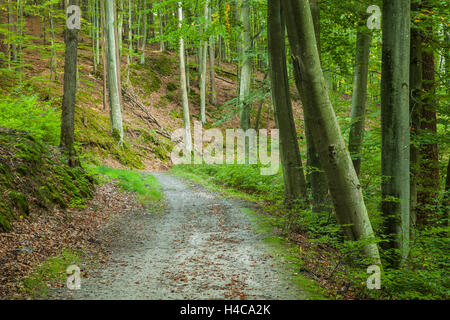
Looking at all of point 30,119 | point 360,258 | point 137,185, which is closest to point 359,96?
point 360,258

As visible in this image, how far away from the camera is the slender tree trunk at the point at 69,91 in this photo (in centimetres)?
903

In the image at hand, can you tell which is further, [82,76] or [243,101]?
[82,76]

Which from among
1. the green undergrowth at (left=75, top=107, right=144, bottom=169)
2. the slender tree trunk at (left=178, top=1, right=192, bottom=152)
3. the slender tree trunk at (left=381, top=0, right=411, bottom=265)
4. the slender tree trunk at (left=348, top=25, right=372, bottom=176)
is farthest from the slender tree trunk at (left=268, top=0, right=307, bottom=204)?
the slender tree trunk at (left=178, top=1, right=192, bottom=152)

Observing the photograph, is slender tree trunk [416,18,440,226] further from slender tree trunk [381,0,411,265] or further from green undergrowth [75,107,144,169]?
green undergrowth [75,107,144,169]

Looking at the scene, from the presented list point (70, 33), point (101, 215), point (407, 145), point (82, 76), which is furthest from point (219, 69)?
point (407, 145)

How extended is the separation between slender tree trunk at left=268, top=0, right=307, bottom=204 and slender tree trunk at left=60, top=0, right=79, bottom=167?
5344 millimetres

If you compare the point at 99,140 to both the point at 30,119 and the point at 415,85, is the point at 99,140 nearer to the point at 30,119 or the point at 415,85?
the point at 30,119

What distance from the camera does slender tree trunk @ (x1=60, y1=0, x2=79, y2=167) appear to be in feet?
29.6

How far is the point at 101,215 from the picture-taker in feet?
26.6

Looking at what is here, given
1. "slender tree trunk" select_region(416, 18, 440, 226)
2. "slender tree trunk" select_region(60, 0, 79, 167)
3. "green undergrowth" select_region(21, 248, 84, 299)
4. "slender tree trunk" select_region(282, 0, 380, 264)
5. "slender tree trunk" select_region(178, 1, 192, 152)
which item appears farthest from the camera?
"slender tree trunk" select_region(178, 1, 192, 152)

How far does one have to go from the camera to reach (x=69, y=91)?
907 cm

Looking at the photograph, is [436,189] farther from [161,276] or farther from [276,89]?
[161,276]
